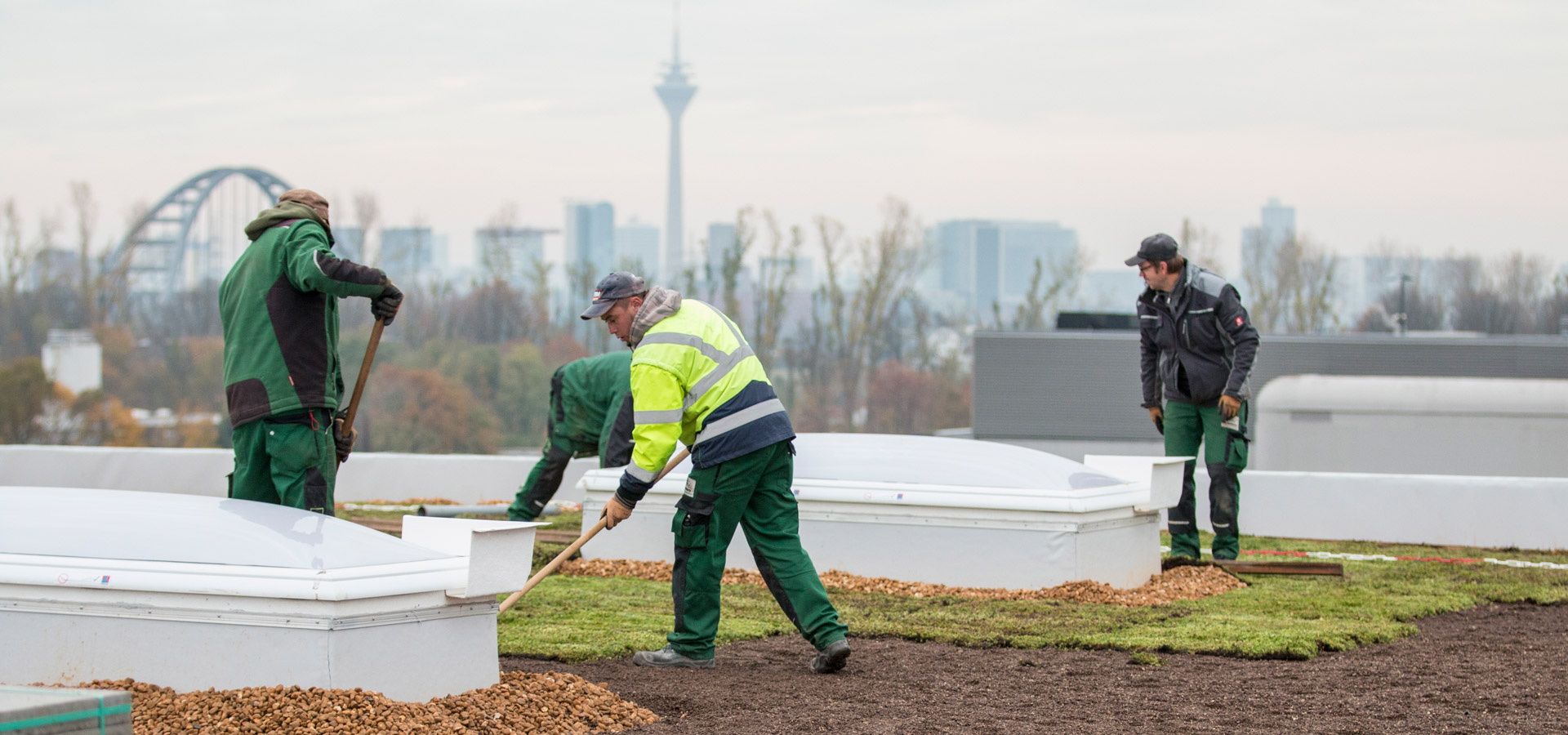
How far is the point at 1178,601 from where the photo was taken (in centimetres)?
766

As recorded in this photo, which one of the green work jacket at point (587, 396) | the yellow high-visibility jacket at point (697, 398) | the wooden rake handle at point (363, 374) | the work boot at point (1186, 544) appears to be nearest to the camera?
the yellow high-visibility jacket at point (697, 398)

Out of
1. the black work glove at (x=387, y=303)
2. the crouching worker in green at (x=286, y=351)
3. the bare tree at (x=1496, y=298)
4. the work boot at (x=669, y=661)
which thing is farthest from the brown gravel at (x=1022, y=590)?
the bare tree at (x=1496, y=298)

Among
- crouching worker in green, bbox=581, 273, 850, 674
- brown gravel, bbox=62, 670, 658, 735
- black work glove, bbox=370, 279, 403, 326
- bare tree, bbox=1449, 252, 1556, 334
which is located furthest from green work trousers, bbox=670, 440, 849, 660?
bare tree, bbox=1449, 252, 1556, 334

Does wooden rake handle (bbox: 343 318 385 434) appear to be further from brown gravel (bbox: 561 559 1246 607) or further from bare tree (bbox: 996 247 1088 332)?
bare tree (bbox: 996 247 1088 332)

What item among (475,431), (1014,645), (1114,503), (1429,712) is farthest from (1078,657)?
(475,431)

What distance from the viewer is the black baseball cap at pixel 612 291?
5.33 metres

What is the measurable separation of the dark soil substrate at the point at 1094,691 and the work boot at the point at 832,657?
0.06 metres

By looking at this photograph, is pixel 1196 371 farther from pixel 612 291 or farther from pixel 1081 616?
pixel 612 291

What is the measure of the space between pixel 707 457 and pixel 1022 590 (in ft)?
9.37

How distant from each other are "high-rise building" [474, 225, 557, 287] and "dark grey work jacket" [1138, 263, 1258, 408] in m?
56.9

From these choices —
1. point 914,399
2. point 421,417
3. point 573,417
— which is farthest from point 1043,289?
point 573,417

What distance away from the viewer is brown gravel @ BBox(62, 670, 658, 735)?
4.10m

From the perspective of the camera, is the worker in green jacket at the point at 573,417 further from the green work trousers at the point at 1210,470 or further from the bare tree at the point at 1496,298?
the bare tree at the point at 1496,298

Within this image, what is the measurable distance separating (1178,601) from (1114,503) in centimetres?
59
